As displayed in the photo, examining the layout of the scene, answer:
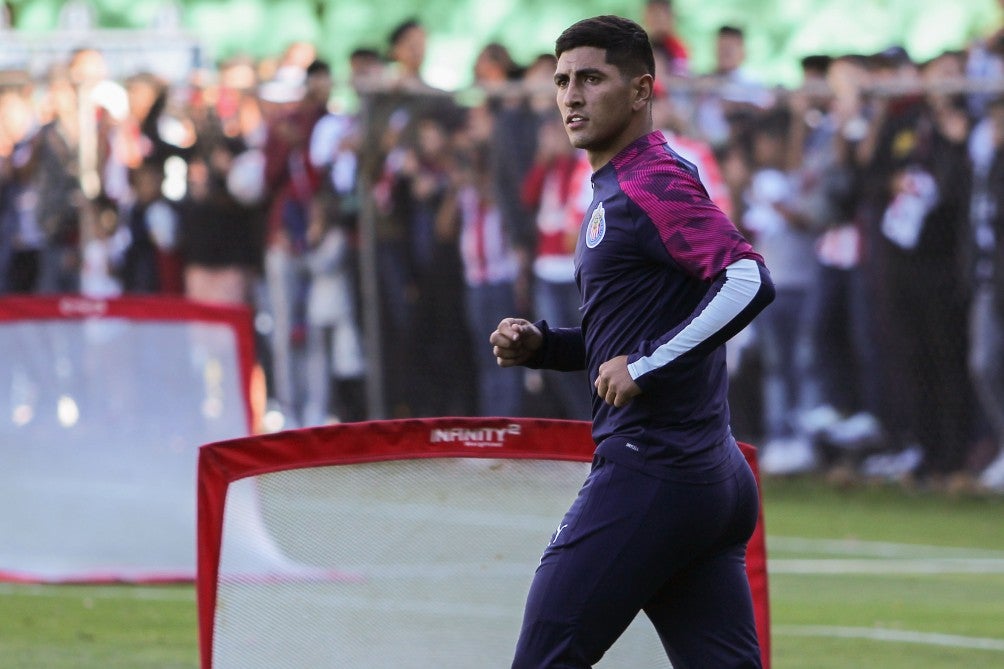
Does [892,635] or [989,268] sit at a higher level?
[989,268]

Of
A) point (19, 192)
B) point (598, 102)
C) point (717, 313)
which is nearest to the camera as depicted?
point (717, 313)

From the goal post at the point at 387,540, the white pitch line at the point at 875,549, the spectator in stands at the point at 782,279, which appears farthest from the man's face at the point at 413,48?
the goal post at the point at 387,540

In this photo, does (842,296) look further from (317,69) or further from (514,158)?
(317,69)

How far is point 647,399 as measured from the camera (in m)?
4.80

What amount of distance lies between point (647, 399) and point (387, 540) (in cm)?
154

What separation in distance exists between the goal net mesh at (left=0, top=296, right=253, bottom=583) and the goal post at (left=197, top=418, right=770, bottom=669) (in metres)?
3.93

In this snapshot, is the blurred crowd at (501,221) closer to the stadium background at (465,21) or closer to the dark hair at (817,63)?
the dark hair at (817,63)

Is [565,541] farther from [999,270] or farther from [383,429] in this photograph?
[999,270]

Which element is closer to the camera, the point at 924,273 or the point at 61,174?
the point at 924,273

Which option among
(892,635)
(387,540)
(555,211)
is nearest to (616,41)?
(387,540)

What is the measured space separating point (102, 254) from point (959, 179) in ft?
21.7

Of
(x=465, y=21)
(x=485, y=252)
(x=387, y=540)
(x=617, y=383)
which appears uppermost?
(x=465, y=21)

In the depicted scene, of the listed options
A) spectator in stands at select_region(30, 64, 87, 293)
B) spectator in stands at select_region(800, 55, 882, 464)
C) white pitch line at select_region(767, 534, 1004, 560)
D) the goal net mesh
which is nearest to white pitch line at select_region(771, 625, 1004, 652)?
white pitch line at select_region(767, 534, 1004, 560)

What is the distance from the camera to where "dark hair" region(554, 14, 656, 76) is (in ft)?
16.2
